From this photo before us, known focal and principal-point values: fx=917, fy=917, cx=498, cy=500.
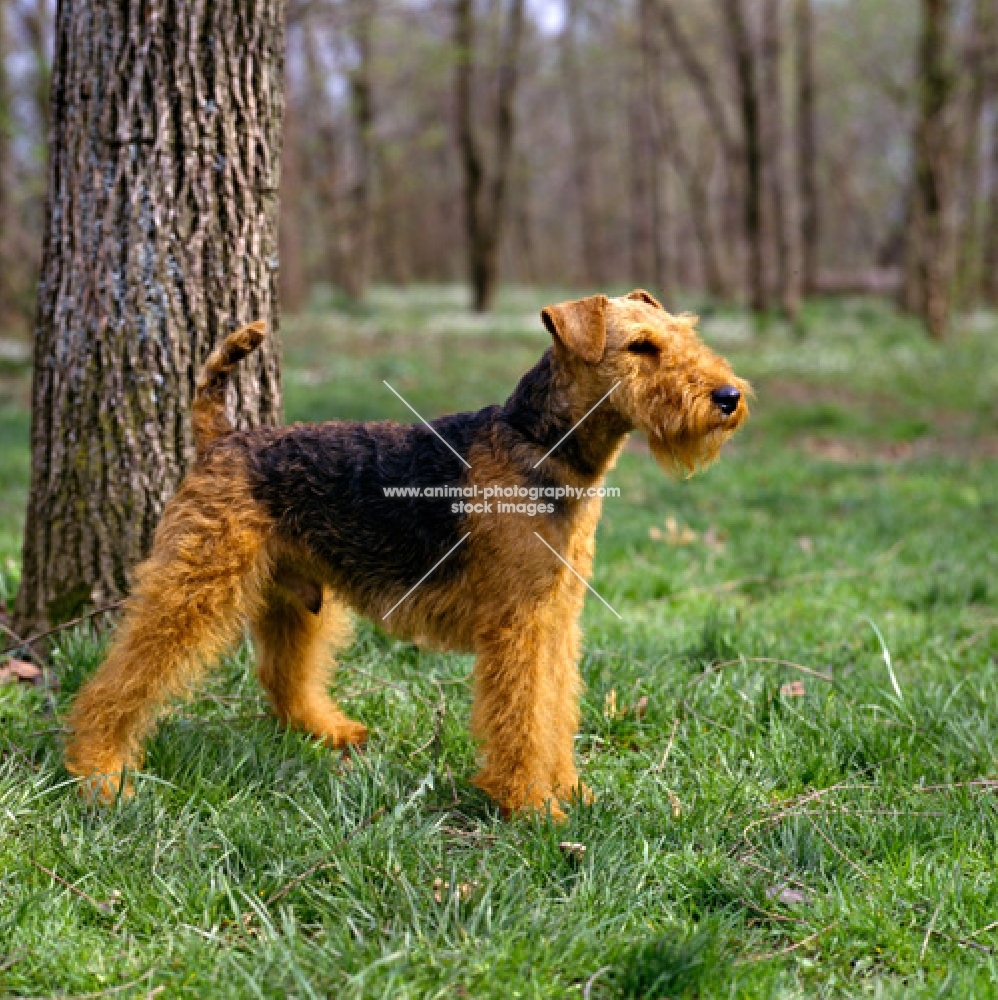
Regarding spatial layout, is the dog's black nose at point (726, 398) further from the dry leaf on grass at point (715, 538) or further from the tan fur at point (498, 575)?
the dry leaf on grass at point (715, 538)

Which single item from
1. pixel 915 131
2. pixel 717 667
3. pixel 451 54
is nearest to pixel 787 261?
pixel 915 131

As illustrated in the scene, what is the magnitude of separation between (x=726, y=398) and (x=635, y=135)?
2151cm

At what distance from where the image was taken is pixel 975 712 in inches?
136

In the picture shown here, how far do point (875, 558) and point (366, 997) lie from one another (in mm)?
4422

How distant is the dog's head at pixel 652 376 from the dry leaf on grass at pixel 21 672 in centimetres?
253

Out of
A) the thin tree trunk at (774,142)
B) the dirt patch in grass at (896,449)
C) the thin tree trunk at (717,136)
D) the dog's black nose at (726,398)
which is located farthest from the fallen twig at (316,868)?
the thin tree trunk at (717,136)

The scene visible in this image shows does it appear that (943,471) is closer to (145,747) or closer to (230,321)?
(230,321)

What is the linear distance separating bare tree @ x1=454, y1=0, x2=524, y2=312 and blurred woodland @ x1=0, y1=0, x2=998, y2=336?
0.15ft

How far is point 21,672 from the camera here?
374 cm

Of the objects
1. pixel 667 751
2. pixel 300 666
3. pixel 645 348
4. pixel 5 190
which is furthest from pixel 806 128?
pixel 300 666

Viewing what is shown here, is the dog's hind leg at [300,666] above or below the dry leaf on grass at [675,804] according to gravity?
above

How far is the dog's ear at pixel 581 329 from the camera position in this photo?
114 inches

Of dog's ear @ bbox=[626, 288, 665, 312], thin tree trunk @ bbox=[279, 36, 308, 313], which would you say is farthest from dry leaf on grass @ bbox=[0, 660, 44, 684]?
thin tree trunk @ bbox=[279, 36, 308, 313]

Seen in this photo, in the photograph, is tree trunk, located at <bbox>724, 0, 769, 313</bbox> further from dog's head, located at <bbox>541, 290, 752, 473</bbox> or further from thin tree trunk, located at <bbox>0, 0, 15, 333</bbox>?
dog's head, located at <bbox>541, 290, 752, 473</bbox>
